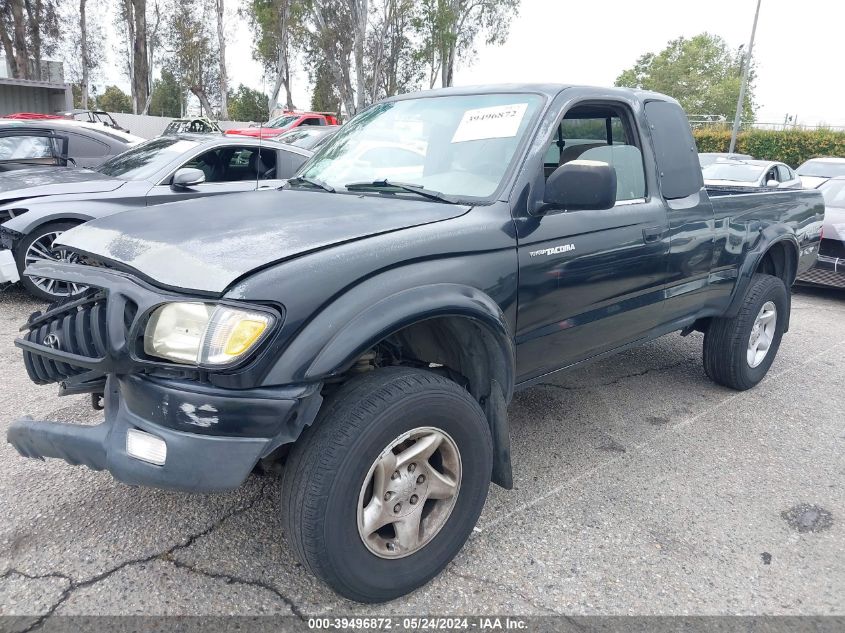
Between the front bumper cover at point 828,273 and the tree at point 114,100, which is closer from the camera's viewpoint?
the front bumper cover at point 828,273

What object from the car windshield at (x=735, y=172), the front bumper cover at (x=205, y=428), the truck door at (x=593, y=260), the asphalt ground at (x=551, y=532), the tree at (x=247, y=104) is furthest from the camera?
the tree at (x=247, y=104)

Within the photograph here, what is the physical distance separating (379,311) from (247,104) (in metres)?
61.8

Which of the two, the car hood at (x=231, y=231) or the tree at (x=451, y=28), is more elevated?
the tree at (x=451, y=28)

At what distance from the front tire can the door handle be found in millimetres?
1470

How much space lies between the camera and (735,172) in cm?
1169

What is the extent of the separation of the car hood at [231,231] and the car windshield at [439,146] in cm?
23

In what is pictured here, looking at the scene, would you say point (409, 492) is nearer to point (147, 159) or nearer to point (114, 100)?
point (147, 159)

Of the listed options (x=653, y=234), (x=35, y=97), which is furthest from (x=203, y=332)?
(x=35, y=97)

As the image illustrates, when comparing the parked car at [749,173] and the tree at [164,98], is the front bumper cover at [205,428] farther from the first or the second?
the tree at [164,98]

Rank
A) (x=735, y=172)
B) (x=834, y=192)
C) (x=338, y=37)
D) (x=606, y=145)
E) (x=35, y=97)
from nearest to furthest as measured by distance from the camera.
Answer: (x=606, y=145)
(x=834, y=192)
(x=735, y=172)
(x=35, y=97)
(x=338, y=37)

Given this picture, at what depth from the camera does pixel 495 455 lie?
2.61m

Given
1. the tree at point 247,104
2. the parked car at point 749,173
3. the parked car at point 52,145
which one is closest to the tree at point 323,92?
the tree at point 247,104

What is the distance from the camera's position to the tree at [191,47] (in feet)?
120

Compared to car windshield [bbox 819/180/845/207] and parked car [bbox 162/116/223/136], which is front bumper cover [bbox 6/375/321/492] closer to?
car windshield [bbox 819/180/845/207]
